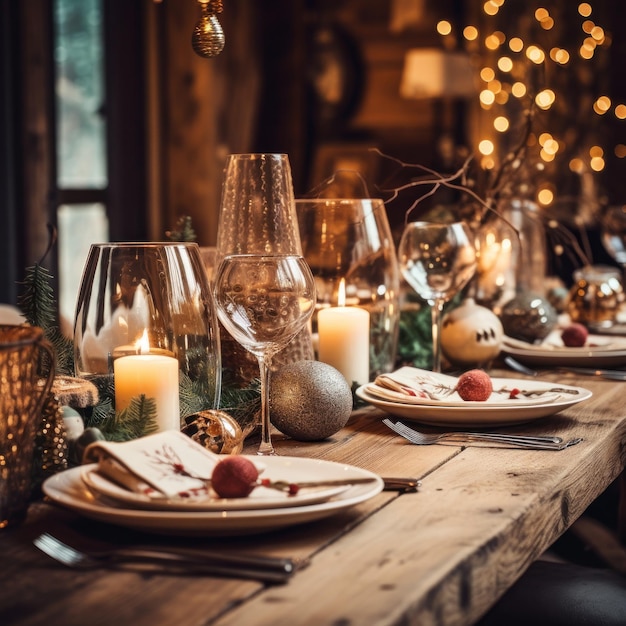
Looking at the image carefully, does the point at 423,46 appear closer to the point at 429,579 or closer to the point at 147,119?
the point at 147,119

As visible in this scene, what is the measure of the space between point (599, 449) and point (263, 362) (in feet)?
1.23

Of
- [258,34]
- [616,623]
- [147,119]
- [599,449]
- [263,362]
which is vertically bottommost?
[616,623]

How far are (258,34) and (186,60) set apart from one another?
3.70ft

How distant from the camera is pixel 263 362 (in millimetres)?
1068

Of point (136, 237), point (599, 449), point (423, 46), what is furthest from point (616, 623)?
point (423, 46)

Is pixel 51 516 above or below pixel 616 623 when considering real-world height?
above

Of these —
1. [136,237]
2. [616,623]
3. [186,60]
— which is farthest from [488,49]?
[616,623]

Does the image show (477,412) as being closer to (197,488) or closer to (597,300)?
(197,488)

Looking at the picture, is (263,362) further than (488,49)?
No

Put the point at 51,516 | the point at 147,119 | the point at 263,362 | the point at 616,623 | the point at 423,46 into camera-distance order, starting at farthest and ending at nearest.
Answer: the point at 423,46 → the point at 147,119 → the point at 616,623 → the point at 263,362 → the point at 51,516

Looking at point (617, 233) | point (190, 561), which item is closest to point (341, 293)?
point (190, 561)

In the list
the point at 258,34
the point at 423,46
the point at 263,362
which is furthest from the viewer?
the point at 423,46

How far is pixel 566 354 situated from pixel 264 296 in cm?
78

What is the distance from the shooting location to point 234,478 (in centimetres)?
82
